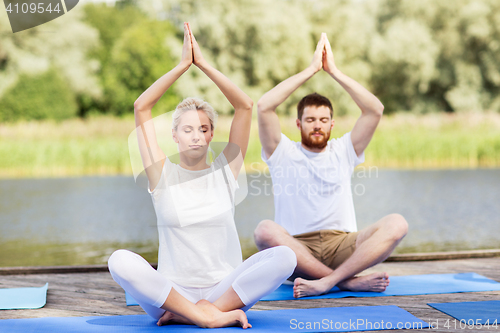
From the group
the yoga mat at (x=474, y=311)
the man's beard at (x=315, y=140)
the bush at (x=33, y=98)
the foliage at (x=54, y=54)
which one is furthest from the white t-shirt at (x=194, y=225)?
the bush at (x=33, y=98)

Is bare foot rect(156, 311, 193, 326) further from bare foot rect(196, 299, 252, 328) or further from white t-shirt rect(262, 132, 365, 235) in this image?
white t-shirt rect(262, 132, 365, 235)

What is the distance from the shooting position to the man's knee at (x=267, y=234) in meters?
2.71

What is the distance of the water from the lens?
549 cm

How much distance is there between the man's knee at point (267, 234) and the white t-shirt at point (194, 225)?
21.2 inches

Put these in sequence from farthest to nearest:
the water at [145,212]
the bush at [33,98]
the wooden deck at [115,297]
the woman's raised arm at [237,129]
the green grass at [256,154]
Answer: the bush at [33,98] → the green grass at [256,154] → the water at [145,212] → the wooden deck at [115,297] → the woman's raised arm at [237,129]

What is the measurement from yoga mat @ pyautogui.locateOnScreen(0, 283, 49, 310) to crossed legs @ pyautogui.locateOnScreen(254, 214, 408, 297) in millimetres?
1090

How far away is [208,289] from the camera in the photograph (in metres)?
2.16

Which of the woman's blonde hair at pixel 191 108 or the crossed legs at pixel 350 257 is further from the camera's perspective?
the crossed legs at pixel 350 257

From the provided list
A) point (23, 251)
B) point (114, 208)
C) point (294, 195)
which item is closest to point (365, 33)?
point (114, 208)

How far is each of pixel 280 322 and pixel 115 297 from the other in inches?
37.9

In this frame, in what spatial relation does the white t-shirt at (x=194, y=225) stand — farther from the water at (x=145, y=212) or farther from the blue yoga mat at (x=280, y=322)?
the water at (x=145, y=212)

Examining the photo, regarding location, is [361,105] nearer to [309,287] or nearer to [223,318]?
[309,287]

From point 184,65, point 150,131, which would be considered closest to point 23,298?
point 150,131

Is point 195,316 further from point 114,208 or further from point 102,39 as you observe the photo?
point 102,39
